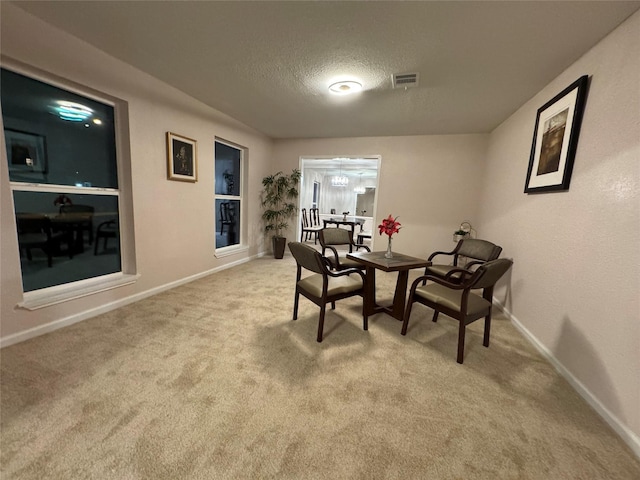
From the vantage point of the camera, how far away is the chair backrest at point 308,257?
76.6 inches

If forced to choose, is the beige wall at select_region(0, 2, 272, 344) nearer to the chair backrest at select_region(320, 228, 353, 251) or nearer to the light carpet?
the light carpet

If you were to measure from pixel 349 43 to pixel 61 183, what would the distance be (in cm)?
271

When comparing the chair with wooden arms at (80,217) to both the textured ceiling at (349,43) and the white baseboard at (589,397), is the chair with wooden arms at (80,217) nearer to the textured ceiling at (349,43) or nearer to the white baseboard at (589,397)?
the textured ceiling at (349,43)

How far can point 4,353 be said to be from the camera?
181 cm

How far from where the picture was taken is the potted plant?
5016 millimetres

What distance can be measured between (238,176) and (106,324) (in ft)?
9.95

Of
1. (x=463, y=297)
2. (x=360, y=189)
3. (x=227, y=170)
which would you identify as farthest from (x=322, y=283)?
(x=360, y=189)

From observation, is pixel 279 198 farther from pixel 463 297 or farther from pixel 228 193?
pixel 463 297

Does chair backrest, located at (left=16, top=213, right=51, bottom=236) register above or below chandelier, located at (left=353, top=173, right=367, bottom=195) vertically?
below

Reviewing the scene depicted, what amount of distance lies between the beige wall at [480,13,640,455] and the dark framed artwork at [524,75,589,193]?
60mm

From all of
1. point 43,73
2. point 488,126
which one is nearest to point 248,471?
point 43,73

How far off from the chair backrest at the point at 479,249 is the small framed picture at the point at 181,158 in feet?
12.0

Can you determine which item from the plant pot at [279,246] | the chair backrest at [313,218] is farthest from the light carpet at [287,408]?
the chair backrest at [313,218]

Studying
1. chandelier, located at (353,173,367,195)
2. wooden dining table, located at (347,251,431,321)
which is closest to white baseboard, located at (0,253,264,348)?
wooden dining table, located at (347,251,431,321)
